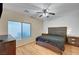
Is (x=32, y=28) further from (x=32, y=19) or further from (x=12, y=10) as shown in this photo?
(x=12, y=10)

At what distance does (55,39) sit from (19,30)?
57cm

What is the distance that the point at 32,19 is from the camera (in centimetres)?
161

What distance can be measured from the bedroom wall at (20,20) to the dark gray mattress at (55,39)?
0.10 metres

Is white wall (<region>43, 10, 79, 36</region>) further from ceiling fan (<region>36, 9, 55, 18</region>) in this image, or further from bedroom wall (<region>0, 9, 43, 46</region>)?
bedroom wall (<region>0, 9, 43, 46</region>)

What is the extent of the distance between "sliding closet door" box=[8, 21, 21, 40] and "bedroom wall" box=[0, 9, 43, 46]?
1.9 inches

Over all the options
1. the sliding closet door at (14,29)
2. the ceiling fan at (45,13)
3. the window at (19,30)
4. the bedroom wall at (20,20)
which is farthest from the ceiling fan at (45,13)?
the sliding closet door at (14,29)

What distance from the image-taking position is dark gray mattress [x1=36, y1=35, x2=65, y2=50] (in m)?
1.52

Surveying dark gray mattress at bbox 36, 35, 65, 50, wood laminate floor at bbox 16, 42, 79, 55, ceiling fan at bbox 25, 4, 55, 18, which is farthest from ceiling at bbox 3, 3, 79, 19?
wood laminate floor at bbox 16, 42, 79, 55

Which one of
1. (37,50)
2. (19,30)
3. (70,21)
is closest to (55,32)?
(70,21)

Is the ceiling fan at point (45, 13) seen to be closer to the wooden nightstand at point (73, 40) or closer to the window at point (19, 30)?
the window at point (19, 30)

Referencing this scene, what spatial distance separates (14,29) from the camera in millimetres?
1550

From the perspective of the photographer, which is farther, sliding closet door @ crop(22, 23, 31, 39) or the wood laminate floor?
sliding closet door @ crop(22, 23, 31, 39)

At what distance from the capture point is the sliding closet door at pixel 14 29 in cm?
151

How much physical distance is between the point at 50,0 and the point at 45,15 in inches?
9.1
